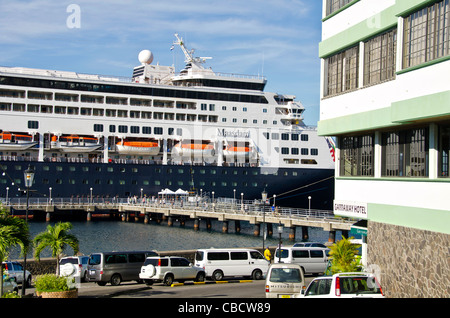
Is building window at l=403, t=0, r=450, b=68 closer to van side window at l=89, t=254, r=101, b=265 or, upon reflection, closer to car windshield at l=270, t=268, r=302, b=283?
car windshield at l=270, t=268, r=302, b=283

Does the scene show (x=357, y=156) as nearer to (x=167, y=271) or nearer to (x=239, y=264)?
(x=239, y=264)

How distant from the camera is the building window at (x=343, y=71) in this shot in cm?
1812

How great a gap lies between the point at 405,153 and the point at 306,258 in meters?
12.1

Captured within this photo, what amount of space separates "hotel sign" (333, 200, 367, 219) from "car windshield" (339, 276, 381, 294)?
182 inches

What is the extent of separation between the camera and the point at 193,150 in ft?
218

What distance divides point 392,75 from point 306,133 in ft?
174

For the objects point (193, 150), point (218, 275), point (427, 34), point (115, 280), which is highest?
point (193, 150)

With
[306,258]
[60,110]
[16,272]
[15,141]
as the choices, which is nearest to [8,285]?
[16,272]

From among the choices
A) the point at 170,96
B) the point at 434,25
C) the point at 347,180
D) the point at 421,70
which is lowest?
the point at 347,180

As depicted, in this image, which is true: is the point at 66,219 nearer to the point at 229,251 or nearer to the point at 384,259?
the point at 229,251

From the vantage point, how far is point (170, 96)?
2702 inches

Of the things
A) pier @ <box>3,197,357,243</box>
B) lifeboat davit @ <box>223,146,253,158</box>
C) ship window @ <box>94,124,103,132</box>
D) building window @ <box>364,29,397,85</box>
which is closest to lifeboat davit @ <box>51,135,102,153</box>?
ship window @ <box>94,124,103,132</box>

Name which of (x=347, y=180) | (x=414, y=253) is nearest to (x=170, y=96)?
(x=347, y=180)

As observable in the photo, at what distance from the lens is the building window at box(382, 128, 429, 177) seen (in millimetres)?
14758
